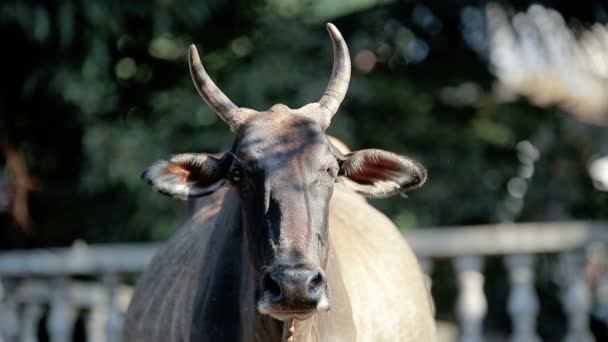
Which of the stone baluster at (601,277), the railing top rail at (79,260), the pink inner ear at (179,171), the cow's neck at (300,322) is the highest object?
the pink inner ear at (179,171)

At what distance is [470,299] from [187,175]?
362 cm

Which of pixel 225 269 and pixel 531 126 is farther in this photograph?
pixel 531 126

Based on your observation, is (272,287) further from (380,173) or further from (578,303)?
(578,303)

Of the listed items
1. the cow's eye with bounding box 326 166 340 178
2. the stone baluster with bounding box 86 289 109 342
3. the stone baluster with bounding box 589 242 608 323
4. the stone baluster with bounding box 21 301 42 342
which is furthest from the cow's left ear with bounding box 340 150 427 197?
the stone baluster with bounding box 21 301 42 342

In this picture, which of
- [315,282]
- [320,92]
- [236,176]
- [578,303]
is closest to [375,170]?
[236,176]

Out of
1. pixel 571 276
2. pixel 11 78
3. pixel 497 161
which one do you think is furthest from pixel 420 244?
pixel 11 78

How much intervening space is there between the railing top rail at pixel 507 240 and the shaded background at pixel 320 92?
4.49 ft

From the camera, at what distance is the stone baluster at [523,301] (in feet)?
24.1

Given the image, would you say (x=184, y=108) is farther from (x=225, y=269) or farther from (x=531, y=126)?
(x=225, y=269)

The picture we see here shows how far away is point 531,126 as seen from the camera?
30.0ft

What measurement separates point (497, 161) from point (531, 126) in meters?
0.43

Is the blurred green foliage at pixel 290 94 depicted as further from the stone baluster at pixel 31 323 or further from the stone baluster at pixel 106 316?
the stone baluster at pixel 31 323

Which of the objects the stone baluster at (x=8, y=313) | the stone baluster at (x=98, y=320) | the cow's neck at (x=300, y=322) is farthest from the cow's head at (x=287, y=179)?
the stone baluster at (x=8, y=313)

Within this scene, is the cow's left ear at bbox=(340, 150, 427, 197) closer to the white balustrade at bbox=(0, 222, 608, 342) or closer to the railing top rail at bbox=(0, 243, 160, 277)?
the white balustrade at bbox=(0, 222, 608, 342)
